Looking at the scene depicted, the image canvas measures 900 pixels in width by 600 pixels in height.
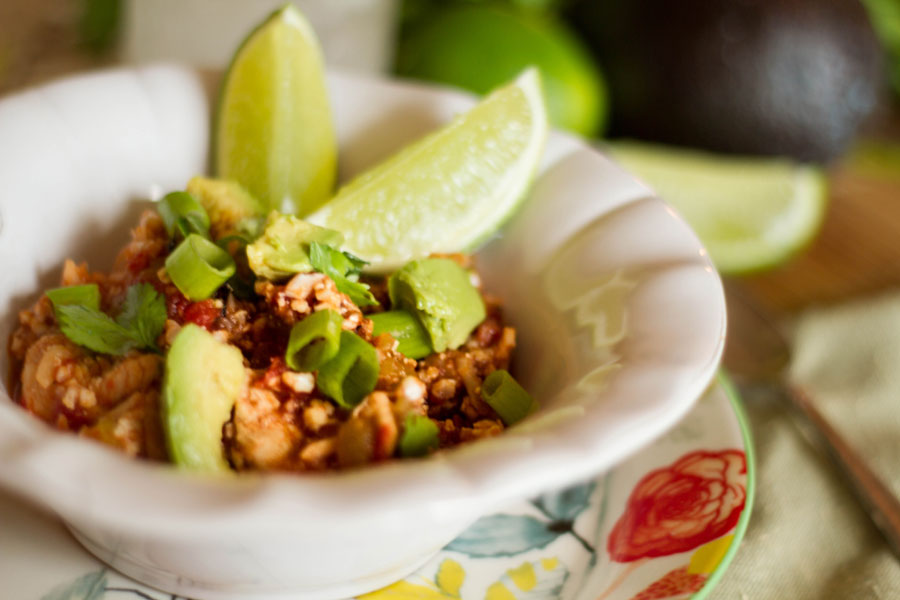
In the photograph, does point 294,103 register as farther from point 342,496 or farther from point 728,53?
point 728,53

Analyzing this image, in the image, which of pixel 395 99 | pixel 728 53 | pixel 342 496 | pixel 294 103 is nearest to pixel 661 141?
pixel 728 53

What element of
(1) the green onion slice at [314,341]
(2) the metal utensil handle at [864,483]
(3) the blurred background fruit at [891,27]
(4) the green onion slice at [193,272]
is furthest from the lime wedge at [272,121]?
(3) the blurred background fruit at [891,27]

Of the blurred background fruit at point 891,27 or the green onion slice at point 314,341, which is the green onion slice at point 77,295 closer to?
the green onion slice at point 314,341

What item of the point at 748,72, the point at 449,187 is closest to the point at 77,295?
the point at 449,187

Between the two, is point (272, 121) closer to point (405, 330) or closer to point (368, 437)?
point (405, 330)

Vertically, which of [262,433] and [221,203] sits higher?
[221,203]

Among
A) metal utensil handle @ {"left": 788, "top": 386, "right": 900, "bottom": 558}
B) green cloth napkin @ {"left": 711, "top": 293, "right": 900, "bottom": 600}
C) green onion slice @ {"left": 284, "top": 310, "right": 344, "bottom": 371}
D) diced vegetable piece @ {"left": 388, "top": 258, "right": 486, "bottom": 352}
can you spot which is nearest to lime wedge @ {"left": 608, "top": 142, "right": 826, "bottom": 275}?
green cloth napkin @ {"left": 711, "top": 293, "right": 900, "bottom": 600}
